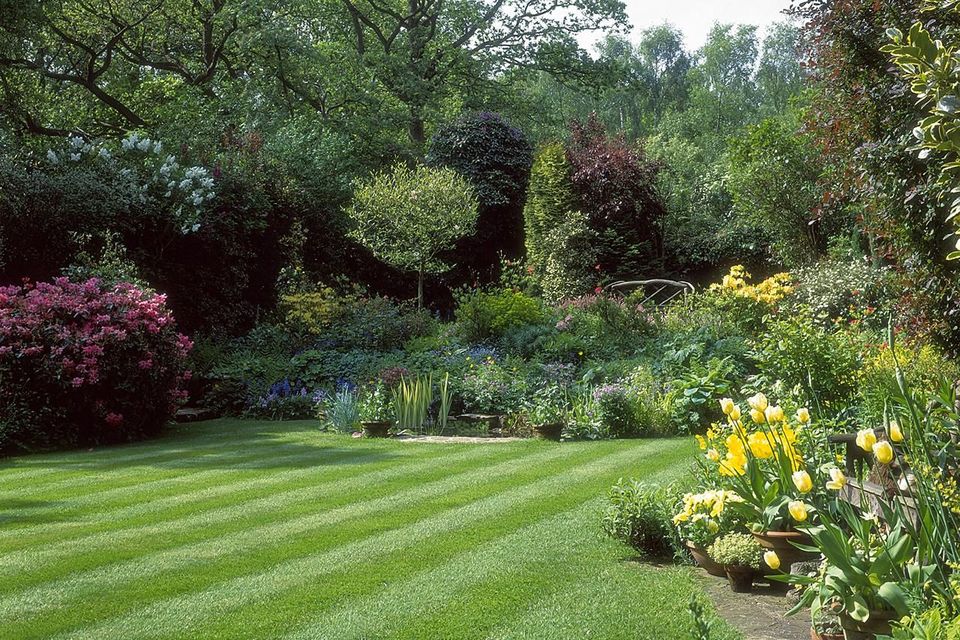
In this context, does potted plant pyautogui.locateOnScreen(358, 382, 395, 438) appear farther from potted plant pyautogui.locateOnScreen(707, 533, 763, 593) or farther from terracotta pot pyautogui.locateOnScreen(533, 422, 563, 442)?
potted plant pyautogui.locateOnScreen(707, 533, 763, 593)

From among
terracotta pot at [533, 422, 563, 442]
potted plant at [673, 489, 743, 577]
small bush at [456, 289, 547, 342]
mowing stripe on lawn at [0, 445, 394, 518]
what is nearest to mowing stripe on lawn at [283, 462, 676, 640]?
potted plant at [673, 489, 743, 577]

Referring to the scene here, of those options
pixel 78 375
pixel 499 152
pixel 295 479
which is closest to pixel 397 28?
pixel 499 152

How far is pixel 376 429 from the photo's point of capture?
9.86 meters

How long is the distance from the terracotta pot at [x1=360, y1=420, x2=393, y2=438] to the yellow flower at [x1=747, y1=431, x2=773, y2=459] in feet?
21.3

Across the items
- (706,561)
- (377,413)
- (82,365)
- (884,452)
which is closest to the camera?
(884,452)

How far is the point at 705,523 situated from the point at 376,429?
5952 millimetres

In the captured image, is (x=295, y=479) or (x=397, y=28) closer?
(x=295, y=479)

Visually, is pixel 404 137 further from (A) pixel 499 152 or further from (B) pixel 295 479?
(B) pixel 295 479

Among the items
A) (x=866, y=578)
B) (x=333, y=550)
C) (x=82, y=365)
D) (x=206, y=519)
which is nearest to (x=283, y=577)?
(x=333, y=550)

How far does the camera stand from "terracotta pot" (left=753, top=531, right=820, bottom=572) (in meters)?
4.09

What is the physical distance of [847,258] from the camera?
15.8m

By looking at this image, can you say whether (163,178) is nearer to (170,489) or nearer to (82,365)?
(82,365)

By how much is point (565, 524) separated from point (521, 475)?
173 centimetres

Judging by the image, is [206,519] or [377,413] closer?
[206,519]
